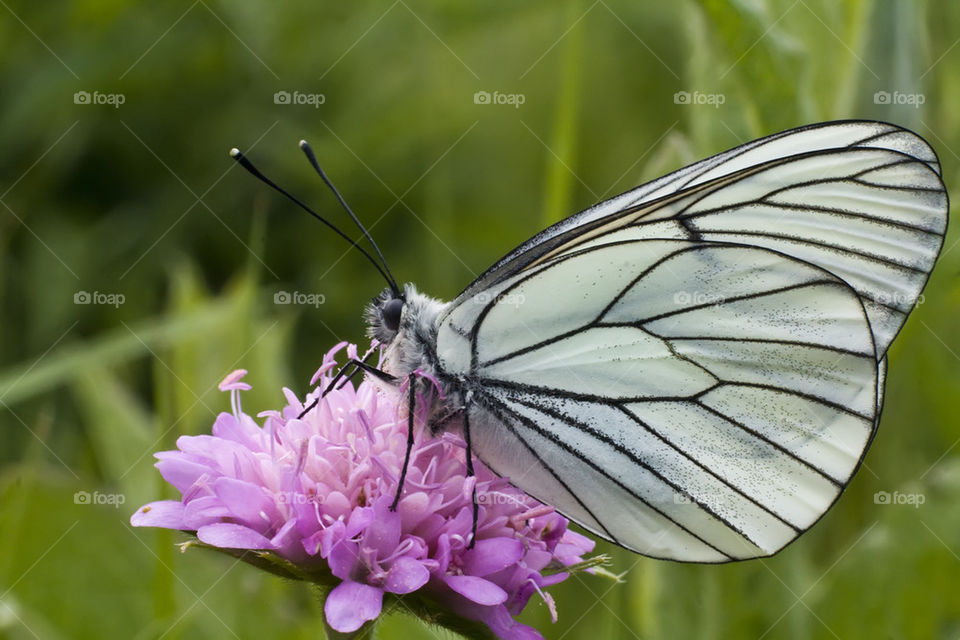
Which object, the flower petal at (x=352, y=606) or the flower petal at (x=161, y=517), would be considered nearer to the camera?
the flower petal at (x=352, y=606)

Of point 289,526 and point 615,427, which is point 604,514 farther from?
point 289,526

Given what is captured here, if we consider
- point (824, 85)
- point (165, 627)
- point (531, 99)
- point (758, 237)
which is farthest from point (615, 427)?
point (531, 99)

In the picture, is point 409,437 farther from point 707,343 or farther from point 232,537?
point 707,343

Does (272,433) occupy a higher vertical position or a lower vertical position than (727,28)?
lower

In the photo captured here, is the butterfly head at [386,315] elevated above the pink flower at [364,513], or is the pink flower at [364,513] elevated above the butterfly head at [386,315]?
the butterfly head at [386,315]

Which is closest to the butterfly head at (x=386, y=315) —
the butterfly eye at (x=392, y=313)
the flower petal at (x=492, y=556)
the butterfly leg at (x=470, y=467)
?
the butterfly eye at (x=392, y=313)

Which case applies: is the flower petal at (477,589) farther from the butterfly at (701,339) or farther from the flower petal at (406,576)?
the butterfly at (701,339)

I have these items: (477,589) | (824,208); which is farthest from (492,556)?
(824,208)

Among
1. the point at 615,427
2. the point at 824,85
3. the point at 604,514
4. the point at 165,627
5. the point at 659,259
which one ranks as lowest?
the point at 165,627
